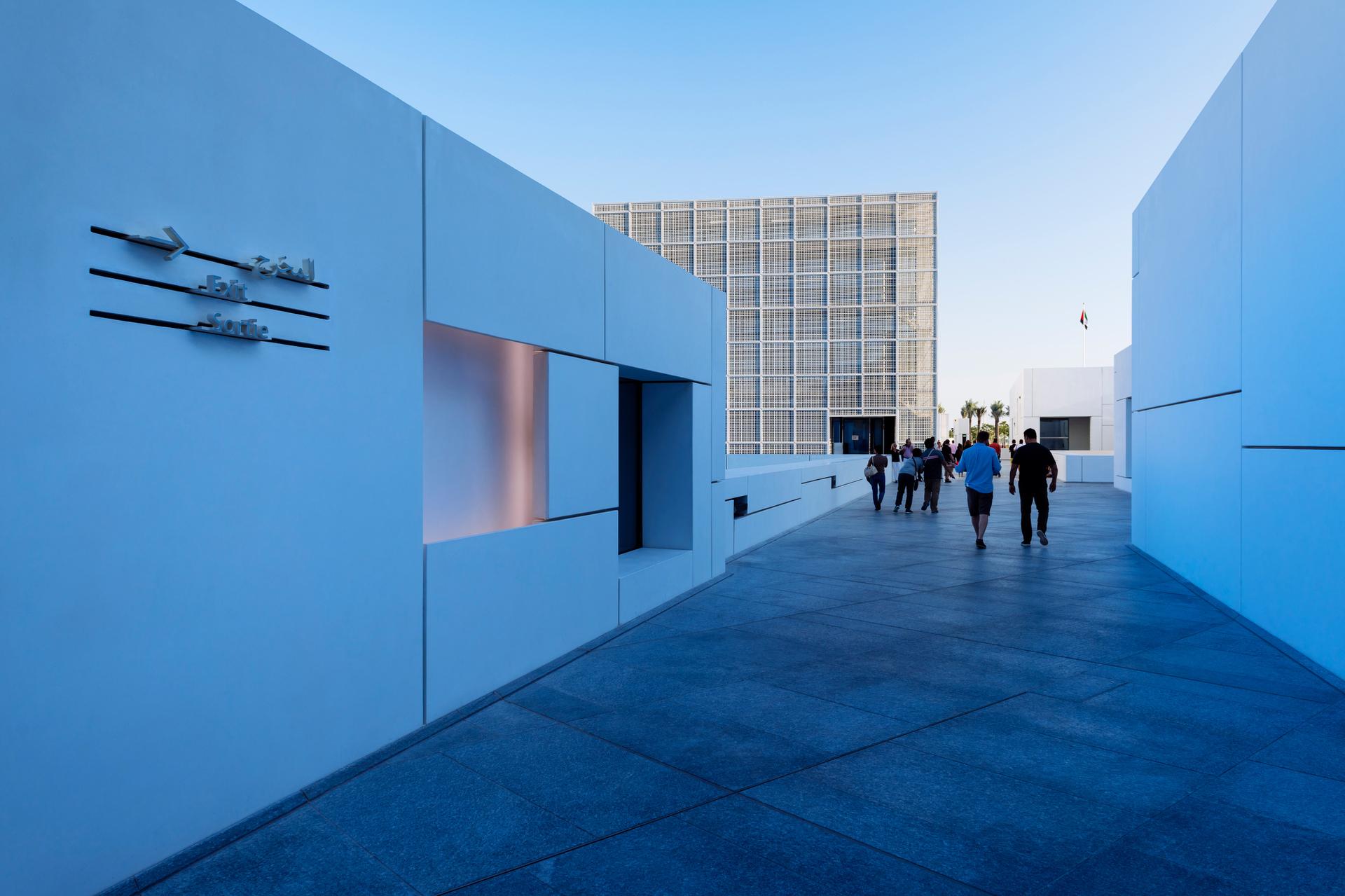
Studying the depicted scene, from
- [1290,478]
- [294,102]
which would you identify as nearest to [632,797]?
[294,102]

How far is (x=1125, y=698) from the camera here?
5488mm

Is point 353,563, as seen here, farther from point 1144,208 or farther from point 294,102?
point 1144,208

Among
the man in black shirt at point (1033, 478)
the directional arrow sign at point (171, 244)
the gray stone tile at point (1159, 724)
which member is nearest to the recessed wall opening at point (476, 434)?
the directional arrow sign at point (171, 244)

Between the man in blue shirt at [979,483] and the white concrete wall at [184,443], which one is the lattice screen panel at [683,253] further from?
the white concrete wall at [184,443]

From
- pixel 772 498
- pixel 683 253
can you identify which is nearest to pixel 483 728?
pixel 772 498

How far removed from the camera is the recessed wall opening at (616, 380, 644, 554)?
9.58 metres

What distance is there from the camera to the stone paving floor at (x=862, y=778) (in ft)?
10.8

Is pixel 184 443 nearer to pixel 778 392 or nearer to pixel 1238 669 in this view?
pixel 1238 669

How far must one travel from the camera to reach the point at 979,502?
13297 mm

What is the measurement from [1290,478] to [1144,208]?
756 cm

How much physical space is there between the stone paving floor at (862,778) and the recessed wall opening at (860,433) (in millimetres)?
47288

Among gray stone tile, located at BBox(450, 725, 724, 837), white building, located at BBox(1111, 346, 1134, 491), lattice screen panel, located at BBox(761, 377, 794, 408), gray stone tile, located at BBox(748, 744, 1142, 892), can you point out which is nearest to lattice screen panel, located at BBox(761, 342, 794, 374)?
lattice screen panel, located at BBox(761, 377, 794, 408)

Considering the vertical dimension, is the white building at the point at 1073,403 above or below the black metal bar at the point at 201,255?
above

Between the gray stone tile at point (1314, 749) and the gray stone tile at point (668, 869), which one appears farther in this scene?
the gray stone tile at point (1314, 749)
